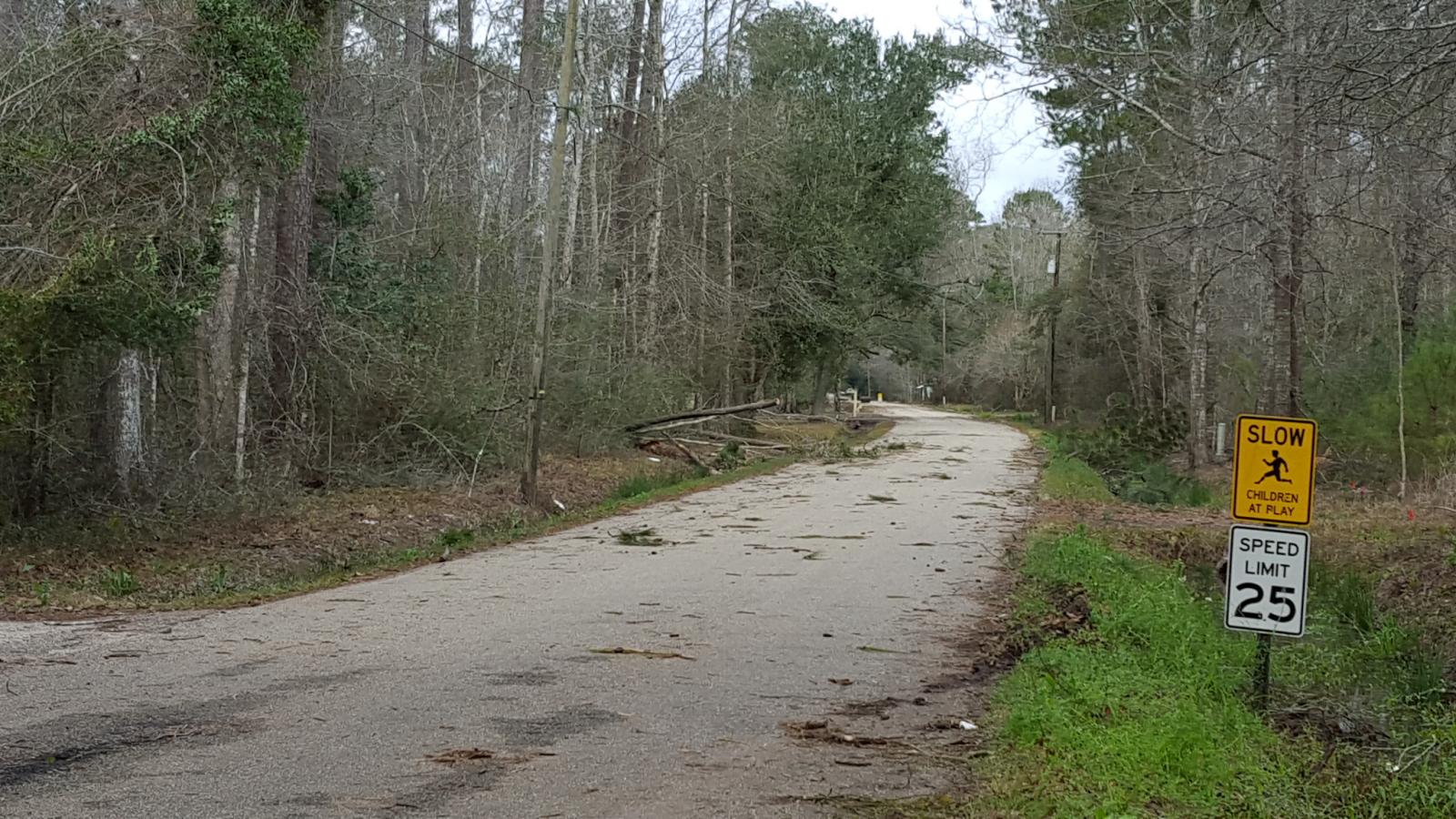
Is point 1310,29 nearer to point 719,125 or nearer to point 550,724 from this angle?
point 550,724

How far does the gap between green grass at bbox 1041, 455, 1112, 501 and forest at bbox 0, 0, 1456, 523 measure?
3.38 metres

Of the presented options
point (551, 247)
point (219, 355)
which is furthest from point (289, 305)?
point (551, 247)

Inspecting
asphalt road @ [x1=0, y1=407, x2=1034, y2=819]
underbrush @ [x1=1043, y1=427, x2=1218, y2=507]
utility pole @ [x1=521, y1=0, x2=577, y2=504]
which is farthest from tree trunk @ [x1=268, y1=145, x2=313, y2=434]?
underbrush @ [x1=1043, y1=427, x2=1218, y2=507]

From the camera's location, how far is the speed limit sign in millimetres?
6750

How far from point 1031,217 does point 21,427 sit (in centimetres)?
9139

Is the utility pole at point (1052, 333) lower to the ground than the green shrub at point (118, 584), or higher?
higher

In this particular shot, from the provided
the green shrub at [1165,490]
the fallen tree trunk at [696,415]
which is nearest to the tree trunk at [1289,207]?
the green shrub at [1165,490]

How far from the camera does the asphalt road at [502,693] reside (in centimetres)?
541

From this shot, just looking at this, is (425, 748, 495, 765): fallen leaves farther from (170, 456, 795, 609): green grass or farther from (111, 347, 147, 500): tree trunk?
(111, 347, 147, 500): tree trunk

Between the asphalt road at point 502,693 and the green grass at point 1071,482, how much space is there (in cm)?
888

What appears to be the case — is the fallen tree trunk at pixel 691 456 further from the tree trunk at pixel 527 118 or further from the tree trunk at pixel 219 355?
the tree trunk at pixel 219 355

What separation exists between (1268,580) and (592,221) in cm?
2344

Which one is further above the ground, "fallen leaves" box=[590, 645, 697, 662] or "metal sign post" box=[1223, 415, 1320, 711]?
"metal sign post" box=[1223, 415, 1320, 711]

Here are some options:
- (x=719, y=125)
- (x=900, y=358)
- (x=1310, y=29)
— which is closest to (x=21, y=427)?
(x=1310, y=29)
